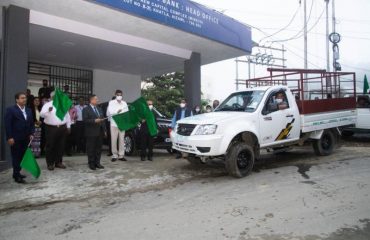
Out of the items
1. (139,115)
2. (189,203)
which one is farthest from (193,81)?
(189,203)

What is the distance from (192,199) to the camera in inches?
214

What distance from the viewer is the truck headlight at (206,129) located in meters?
6.54

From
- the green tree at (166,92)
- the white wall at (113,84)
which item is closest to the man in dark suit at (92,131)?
the white wall at (113,84)

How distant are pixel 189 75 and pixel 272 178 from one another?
22.2ft

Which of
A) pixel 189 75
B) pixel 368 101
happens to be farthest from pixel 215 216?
pixel 368 101

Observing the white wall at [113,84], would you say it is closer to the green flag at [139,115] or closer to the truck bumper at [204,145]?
the green flag at [139,115]

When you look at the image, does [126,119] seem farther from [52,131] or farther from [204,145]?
[204,145]

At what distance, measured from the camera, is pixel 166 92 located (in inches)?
970

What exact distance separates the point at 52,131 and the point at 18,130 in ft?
3.26

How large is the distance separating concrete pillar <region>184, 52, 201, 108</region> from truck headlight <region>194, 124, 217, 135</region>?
5.75 metres

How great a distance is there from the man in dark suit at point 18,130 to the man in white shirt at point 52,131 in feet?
2.29

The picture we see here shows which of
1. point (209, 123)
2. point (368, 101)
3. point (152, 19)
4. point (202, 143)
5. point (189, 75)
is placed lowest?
point (202, 143)

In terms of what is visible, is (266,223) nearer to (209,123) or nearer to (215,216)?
(215,216)

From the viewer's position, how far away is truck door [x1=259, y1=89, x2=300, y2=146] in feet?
24.2
